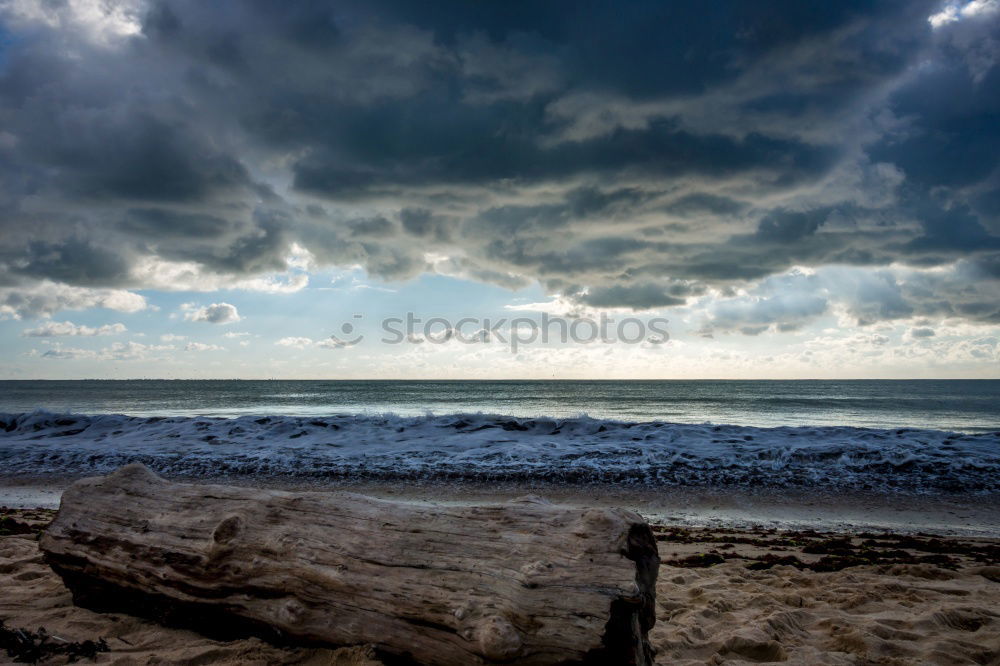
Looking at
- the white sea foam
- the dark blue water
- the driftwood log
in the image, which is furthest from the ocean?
the dark blue water

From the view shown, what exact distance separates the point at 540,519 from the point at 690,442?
1140 cm

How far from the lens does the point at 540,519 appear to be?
3.19 m

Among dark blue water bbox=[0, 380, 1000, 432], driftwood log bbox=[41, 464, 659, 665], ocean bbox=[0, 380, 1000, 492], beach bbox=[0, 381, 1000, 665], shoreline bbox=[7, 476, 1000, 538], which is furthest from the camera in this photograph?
dark blue water bbox=[0, 380, 1000, 432]

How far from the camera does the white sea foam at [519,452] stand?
10.7 meters

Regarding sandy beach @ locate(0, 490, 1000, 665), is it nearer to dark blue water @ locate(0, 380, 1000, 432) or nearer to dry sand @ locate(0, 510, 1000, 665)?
dry sand @ locate(0, 510, 1000, 665)

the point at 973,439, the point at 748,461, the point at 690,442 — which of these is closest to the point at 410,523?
the point at 748,461

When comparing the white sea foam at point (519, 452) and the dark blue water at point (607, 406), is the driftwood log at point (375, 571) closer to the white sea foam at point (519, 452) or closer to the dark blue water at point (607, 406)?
the white sea foam at point (519, 452)

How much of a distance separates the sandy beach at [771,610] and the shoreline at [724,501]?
131 cm

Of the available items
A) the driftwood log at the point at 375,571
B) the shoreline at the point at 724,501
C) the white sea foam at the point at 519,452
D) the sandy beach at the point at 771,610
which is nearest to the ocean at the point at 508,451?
the white sea foam at the point at 519,452

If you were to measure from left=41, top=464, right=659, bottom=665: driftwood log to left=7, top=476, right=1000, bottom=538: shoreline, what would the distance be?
5.02 meters

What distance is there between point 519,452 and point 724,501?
4818 mm

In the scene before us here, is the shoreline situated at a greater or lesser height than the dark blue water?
greater

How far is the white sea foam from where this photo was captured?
1073 centimetres

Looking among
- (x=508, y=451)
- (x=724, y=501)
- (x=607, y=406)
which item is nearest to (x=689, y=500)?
(x=724, y=501)
